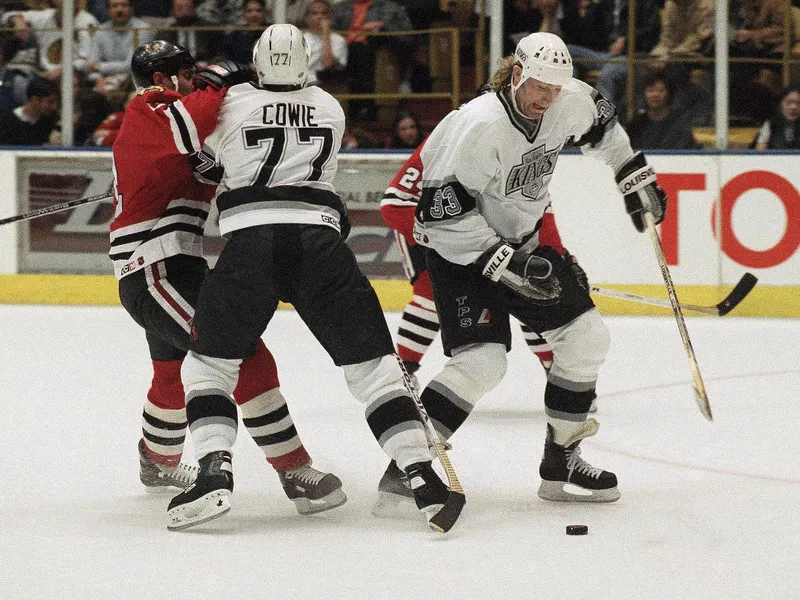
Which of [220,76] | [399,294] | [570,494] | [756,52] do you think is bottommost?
[399,294]

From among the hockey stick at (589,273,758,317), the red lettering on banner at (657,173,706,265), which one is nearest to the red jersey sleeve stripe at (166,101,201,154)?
the hockey stick at (589,273,758,317)

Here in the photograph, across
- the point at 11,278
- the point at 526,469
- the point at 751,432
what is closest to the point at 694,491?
the point at 526,469

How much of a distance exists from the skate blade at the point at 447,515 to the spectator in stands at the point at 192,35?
4622mm

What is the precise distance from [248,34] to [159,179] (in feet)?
13.4

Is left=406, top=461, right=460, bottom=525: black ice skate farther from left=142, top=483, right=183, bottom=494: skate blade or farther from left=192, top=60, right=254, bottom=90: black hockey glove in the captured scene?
left=192, top=60, right=254, bottom=90: black hockey glove

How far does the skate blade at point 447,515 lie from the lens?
278 centimetres

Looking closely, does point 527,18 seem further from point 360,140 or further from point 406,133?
point 360,140

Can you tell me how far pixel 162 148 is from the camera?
2.98 meters

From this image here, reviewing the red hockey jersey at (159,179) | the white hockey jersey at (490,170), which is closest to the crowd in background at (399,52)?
the white hockey jersey at (490,170)

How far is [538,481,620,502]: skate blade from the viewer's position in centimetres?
315

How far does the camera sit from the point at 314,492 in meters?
3.06

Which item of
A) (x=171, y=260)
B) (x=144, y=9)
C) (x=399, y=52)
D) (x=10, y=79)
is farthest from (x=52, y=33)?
(x=171, y=260)

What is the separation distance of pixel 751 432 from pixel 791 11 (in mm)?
3325

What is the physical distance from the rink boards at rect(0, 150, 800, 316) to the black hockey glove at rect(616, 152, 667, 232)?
9.36ft
